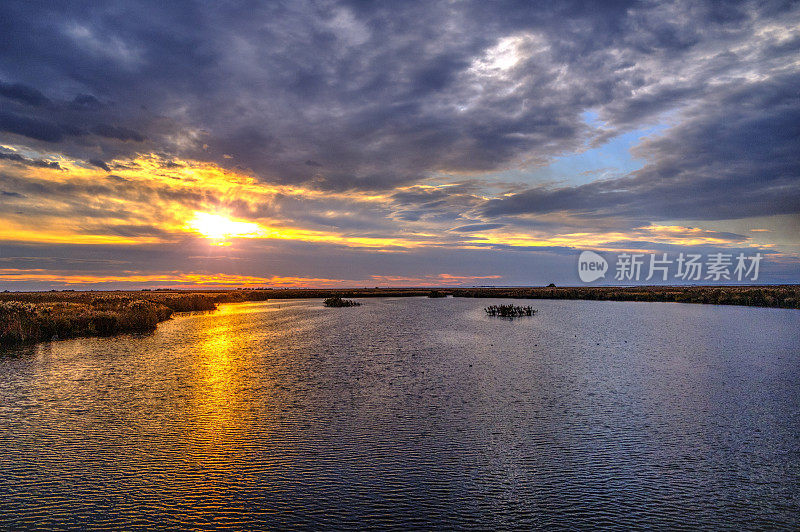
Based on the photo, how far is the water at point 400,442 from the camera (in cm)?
759

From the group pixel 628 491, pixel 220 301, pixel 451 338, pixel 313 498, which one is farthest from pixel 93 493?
pixel 220 301

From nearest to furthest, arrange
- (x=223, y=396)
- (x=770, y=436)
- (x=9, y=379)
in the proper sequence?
(x=770, y=436), (x=223, y=396), (x=9, y=379)

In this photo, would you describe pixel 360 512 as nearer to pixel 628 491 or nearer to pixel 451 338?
pixel 628 491

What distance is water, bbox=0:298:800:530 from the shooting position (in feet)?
24.9

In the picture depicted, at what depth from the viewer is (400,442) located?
35.6ft

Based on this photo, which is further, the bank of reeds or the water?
the bank of reeds

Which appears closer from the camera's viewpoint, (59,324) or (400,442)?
(400,442)

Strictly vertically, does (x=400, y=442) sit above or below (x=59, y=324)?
below

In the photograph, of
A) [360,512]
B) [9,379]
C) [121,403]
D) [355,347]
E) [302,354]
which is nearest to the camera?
[360,512]

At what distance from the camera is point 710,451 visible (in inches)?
404

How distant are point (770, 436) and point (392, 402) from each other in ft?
32.4

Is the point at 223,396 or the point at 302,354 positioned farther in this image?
the point at 302,354

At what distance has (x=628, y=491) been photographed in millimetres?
8258

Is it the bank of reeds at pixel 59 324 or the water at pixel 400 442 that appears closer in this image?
the water at pixel 400 442
